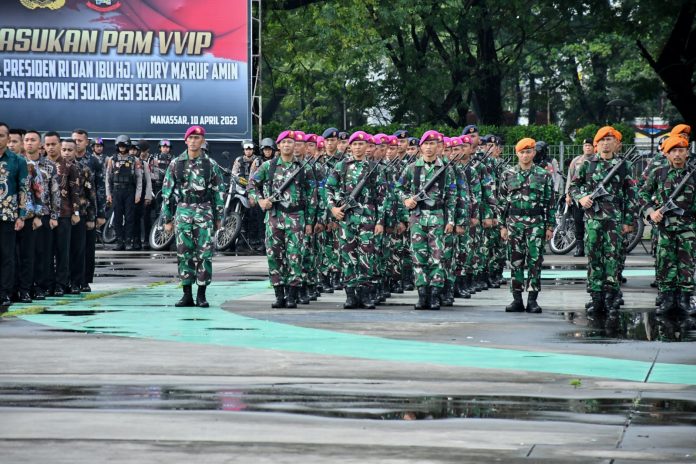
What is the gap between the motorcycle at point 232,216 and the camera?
30.1 meters

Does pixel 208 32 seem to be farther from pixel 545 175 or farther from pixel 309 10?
pixel 545 175

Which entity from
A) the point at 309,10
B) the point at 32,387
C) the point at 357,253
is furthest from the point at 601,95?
the point at 32,387

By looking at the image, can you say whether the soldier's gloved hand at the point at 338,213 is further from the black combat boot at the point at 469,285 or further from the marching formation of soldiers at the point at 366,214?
the black combat boot at the point at 469,285

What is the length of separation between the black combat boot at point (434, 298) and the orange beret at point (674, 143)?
3.02 metres

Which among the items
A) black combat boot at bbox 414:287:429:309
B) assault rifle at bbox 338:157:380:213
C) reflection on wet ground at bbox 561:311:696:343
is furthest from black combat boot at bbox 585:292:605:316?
assault rifle at bbox 338:157:380:213

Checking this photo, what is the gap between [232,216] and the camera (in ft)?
100

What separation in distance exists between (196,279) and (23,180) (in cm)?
225

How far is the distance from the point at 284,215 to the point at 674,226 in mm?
4416

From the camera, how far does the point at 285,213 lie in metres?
18.2

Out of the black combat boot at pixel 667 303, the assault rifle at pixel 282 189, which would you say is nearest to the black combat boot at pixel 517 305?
the black combat boot at pixel 667 303

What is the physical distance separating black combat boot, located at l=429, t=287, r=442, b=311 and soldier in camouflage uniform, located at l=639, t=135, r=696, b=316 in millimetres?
2513

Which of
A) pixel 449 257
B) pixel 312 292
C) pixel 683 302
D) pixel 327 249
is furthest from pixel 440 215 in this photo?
pixel 683 302

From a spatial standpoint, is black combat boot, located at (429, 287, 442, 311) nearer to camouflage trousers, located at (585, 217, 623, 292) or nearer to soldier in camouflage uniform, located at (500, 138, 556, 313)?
soldier in camouflage uniform, located at (500, 138, 556, 313)

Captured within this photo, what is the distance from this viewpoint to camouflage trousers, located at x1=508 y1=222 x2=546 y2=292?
57.8 feet
